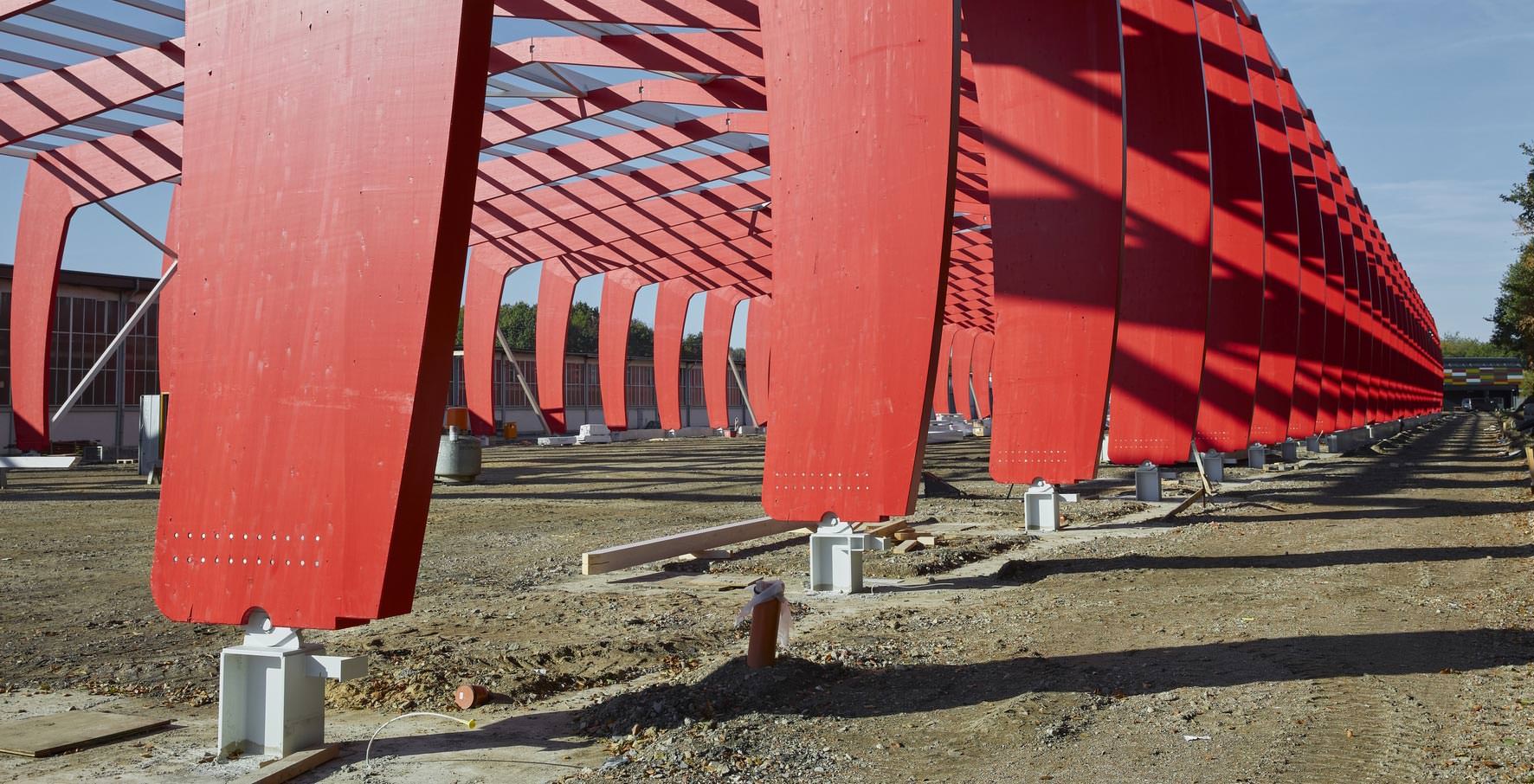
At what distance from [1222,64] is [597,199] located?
17960 mm

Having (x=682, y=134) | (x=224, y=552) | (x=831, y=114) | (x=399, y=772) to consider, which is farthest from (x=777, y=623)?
(x=682, y=134)

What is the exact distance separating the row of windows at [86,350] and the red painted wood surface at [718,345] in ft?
77.6

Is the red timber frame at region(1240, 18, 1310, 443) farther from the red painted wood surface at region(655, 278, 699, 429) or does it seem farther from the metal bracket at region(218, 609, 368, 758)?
the red painted wood surface at region(655, 278, 699, 429)

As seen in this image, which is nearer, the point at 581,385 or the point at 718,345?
the point at 718,345

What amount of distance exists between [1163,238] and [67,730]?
16460 mm

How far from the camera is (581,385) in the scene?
243ft

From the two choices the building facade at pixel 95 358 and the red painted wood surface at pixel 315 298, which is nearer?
the red painted wood surface at pixel 315 298

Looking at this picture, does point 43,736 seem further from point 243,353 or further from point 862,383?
point 862,383

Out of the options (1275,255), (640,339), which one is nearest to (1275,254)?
(1275,255)

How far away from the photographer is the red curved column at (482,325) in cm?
4384

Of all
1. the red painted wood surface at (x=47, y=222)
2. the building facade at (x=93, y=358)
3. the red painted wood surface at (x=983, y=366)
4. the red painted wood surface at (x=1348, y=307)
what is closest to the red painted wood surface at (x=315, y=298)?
the red painted wood surface at (x=47, y=222)

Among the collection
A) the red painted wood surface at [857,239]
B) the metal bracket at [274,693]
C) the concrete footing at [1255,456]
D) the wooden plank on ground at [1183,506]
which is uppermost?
the red painted wood surface at [857,239]

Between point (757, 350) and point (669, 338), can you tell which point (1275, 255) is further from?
point (757, 350)

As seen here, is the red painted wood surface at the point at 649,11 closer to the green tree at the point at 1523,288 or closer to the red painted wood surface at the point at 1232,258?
the red painted wood surface at the point at 1232,258
